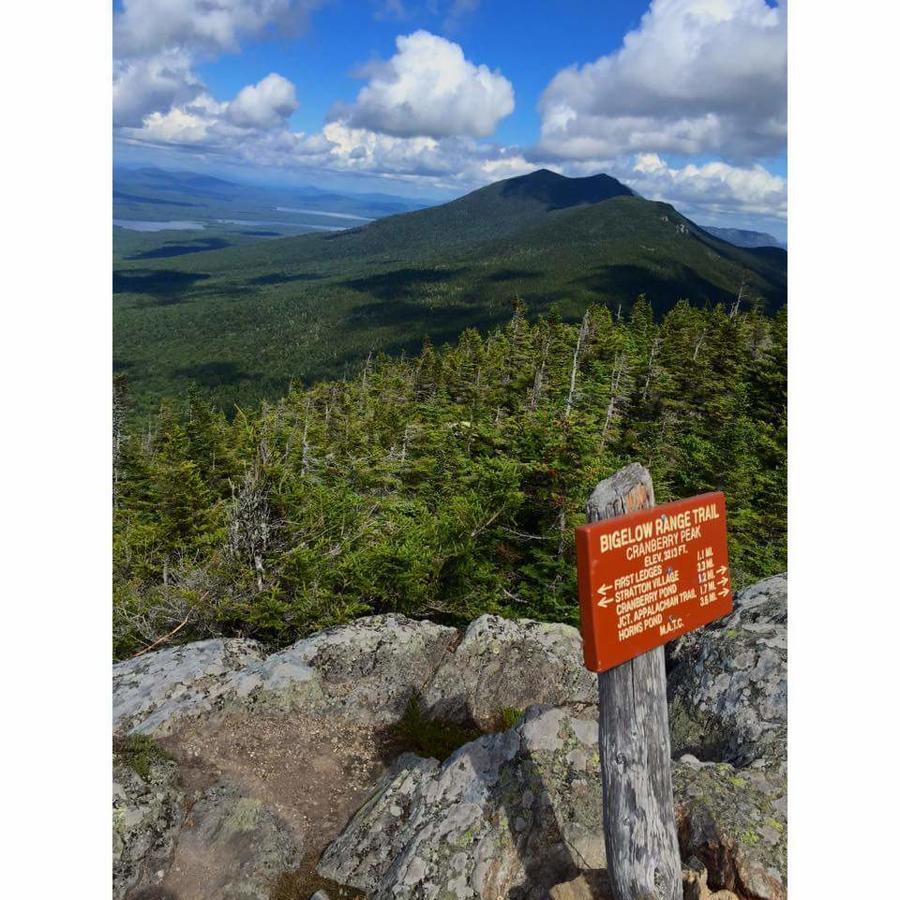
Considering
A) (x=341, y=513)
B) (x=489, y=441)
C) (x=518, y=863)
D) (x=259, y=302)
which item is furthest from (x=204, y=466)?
(x=259, y=302)

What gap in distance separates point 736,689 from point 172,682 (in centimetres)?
832

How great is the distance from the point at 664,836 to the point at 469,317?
153118mm

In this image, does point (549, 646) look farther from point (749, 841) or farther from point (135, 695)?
point (135, 695)

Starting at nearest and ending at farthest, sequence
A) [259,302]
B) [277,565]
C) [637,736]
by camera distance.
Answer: [637,736] → [277,565] → [259,302]

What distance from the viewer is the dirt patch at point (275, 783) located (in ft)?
24.4

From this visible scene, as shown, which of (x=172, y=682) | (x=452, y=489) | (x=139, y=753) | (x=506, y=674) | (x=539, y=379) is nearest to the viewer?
(x=139, y=753)

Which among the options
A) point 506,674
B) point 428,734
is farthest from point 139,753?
point 506,674

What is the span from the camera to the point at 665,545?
475 centimetres

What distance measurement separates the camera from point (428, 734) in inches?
383

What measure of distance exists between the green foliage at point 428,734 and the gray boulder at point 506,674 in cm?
16

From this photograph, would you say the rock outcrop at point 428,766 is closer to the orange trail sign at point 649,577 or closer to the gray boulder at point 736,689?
the gray boulder at point 736,689

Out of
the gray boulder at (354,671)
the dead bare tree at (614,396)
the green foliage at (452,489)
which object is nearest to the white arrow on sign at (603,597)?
the gray boulder at (354,671)

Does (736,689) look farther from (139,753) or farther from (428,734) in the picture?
(139,753)

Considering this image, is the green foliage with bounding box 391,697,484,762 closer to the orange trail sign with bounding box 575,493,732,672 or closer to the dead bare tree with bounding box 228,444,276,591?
the dead bare tree with bounding box 228,444,276,591
